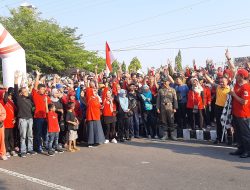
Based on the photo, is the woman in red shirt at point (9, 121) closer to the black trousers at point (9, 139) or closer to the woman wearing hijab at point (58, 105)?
the black trousers at point (9, 139)

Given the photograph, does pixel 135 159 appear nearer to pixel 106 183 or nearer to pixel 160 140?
pixel 106 183

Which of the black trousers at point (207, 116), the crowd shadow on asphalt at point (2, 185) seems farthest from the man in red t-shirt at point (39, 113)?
the black trousers at point (207, 116)

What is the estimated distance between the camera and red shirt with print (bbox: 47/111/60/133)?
9750 millimetres

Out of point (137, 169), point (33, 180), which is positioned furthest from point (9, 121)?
point (137, 169)

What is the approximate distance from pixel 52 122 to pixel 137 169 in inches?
126

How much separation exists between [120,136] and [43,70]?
28529mm

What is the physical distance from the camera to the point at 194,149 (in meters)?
9.63

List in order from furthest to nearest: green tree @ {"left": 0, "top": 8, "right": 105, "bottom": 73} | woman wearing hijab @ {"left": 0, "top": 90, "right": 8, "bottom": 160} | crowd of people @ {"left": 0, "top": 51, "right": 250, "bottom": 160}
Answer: green tree @ {"left": 0, "top": 8, "right": 105, "bottom": 73}, crowd of people @ {"left": 0, "top": 51, "right": 250, "bottom": 160}, woman wearing hijab @ {"left": 0, "top": 90, "right": 8, "bottom": 160}

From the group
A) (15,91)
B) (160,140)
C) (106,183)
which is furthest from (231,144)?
(15,91)

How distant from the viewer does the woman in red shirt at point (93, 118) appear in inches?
425

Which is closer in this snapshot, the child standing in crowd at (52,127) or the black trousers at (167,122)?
the child standing in crowd at (52,127)

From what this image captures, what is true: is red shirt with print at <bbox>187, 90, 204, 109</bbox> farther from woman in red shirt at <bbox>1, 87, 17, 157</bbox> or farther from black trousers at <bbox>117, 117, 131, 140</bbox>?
woman in red shirt at <bbox>1, 87, 17, 157</bbox>

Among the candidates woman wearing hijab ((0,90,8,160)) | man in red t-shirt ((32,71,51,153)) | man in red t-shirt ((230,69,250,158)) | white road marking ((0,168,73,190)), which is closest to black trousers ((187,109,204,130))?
man in red t-shirt ((230,69,250,158))

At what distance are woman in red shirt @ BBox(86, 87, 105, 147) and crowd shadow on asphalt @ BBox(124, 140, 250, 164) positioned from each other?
3.10ft
